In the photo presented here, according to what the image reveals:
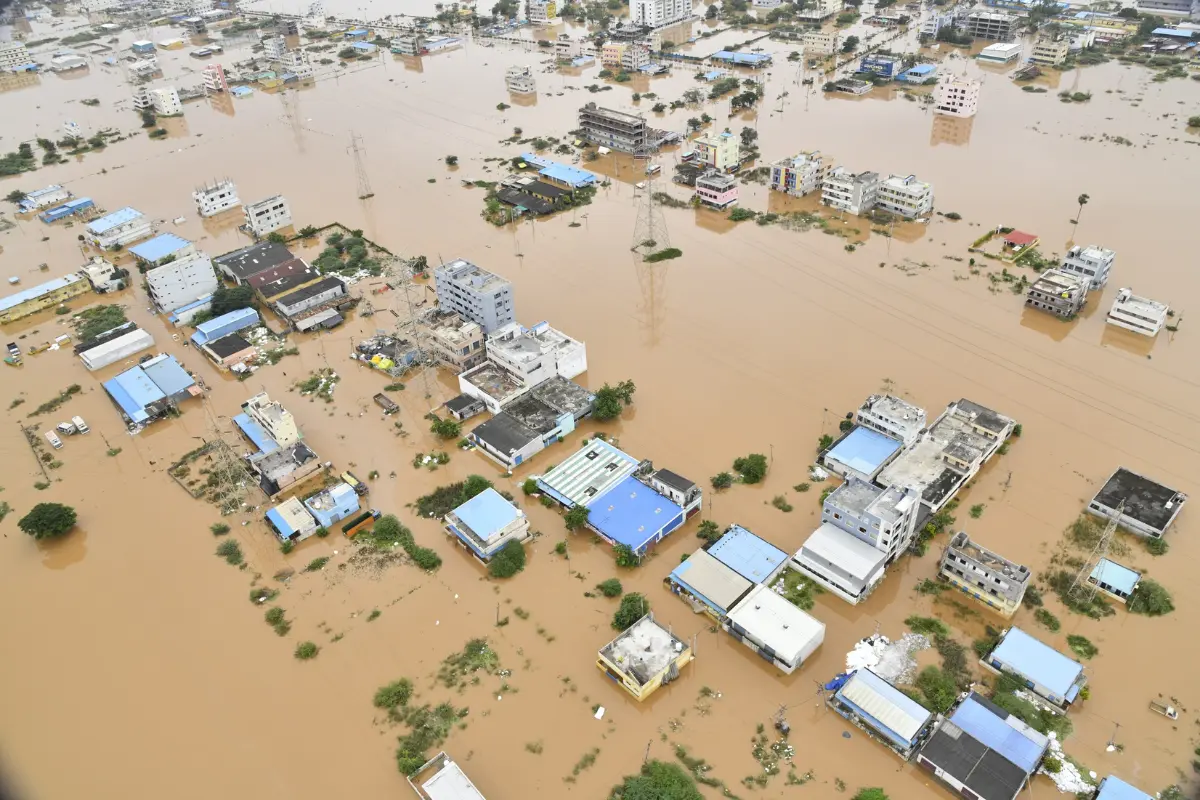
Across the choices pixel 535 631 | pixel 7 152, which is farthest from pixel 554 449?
pixel 7 152

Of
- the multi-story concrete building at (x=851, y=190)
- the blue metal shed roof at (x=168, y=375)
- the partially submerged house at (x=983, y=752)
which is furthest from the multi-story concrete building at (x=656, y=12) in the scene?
the partially submerged house at (x=983, y=752)

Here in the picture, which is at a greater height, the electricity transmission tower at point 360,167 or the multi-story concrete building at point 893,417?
the electricity transmission tower at point 360,167

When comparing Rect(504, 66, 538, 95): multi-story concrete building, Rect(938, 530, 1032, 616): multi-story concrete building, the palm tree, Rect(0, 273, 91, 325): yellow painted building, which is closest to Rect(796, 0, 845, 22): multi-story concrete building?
Rect(504, 66, 538, 95): multi-story concrete building

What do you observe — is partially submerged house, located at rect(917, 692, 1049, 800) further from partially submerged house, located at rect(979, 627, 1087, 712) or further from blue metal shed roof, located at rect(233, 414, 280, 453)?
blue metal shed roof, located at rect(233, 414, 280, 453)

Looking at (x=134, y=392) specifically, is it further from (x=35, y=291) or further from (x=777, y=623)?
(x=777, y=623)

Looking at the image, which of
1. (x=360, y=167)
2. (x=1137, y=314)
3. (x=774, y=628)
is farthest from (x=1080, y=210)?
(x=360, y=167)

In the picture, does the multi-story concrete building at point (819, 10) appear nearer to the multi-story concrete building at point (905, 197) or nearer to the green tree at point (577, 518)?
the multi-story concrete building at point (905, 197)
